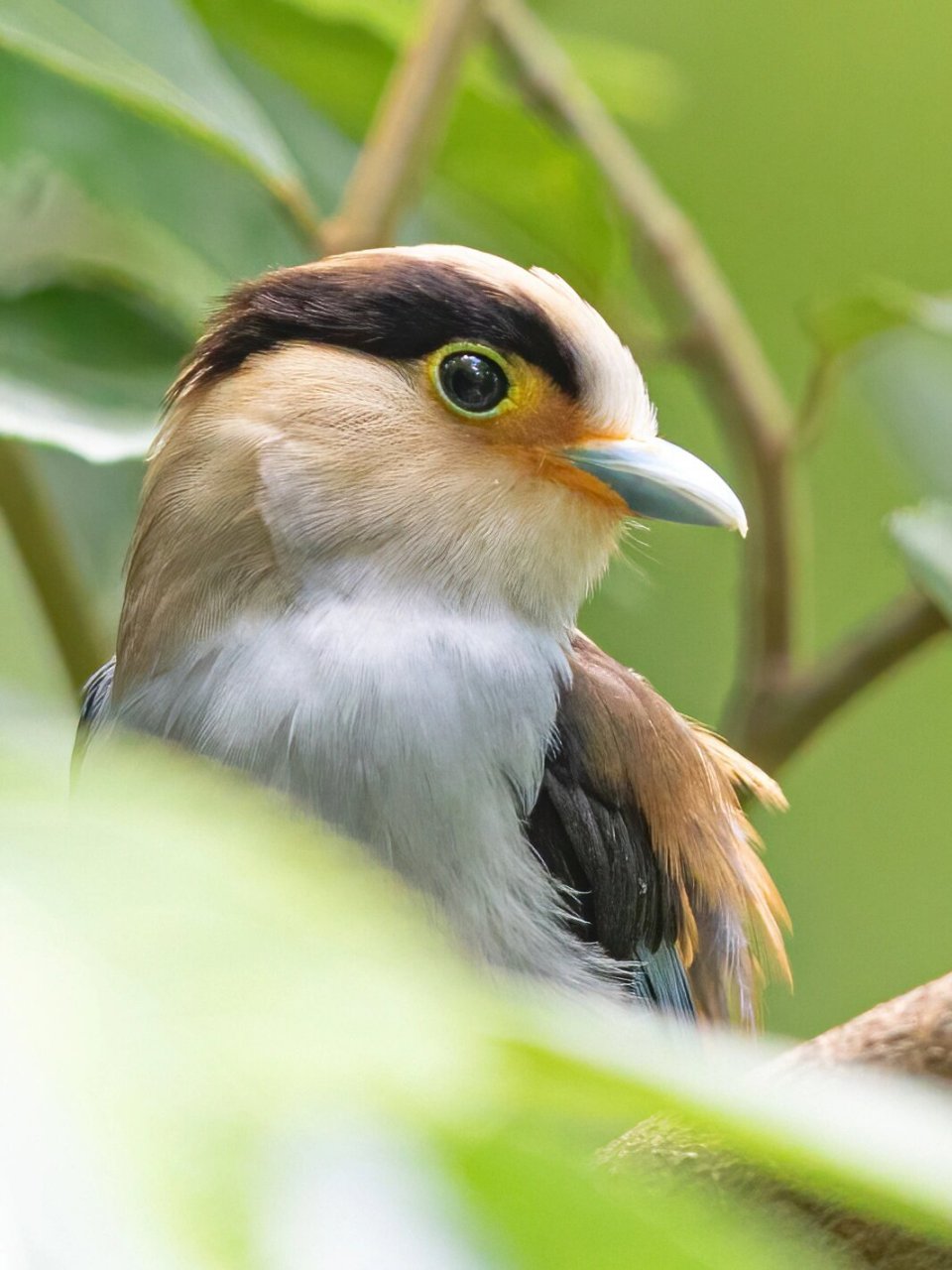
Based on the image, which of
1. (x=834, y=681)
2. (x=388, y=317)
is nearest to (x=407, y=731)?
(x=388, y=317)

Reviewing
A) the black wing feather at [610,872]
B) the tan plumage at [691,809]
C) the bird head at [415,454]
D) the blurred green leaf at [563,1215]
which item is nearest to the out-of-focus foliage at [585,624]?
the blurred green leaf at [563,1215]

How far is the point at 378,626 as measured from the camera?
1402mm

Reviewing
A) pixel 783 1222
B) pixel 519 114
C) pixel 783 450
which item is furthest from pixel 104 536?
pixel 783 1222

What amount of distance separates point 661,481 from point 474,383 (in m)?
0.20

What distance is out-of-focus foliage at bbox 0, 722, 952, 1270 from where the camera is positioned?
267 mm

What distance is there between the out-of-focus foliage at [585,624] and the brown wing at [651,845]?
26 cm

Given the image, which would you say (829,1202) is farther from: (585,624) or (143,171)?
(585,624)

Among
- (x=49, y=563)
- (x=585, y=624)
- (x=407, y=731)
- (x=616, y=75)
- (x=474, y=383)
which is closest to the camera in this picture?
(x=407, y=731)

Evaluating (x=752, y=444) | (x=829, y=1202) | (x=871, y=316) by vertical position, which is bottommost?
(x=829, y=1202)

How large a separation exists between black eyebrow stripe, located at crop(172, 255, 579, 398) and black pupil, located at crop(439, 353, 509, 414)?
22 mm

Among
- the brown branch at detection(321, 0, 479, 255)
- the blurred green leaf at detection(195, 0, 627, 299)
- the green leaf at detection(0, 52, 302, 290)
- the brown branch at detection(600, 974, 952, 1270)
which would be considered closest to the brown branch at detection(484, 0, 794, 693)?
the blurred green leaf at detection(195, 0, 627, 299)

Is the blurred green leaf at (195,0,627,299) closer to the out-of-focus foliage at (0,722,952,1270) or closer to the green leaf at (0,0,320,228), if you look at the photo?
the green leaf at (0,0,320,228)

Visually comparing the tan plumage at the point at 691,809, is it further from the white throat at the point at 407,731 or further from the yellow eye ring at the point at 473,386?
the yellow eye ring at the point at 473,386

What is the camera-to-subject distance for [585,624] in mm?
3113
